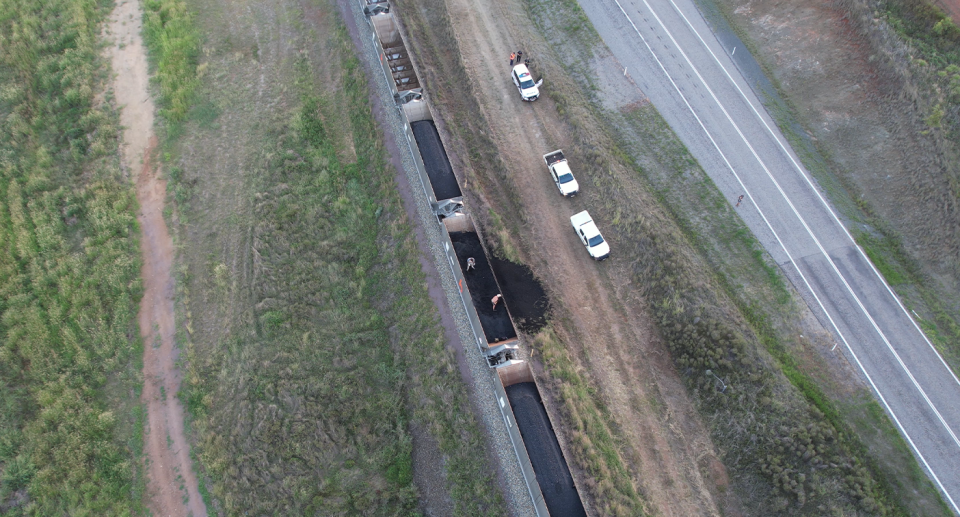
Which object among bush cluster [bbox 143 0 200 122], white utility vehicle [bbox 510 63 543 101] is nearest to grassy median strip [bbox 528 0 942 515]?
white utility vehicle [bbox 510 63 543 101]

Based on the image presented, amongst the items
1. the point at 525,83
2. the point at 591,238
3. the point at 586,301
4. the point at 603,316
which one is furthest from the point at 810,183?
the point at 525,83

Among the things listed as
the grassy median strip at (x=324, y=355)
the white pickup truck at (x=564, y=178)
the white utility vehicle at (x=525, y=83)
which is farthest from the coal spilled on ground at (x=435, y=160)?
the white utility vehicle at (x=525, y=83)

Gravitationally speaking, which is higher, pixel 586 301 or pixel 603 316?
pixel 586 301

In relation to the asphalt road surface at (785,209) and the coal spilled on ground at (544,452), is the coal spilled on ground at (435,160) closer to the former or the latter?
the coal spilled on ground at (544,452)

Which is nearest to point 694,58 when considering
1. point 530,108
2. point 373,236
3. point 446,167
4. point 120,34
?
point 530,108

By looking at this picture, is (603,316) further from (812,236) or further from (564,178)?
(812,236)
